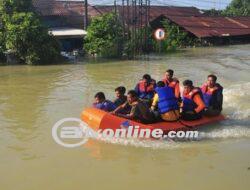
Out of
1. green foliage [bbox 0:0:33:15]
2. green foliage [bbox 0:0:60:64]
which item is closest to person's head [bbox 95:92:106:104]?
green foliage [bbox 0:0:60:64]

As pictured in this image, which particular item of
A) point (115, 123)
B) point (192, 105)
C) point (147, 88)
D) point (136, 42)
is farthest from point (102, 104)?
point (136, 42)

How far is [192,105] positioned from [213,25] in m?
27.8

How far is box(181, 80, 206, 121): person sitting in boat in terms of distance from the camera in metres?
8.77

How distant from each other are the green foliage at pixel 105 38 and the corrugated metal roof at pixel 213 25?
8.97m

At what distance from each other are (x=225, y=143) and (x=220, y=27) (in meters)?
28.5

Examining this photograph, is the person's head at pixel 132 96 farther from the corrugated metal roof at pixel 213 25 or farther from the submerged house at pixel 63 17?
the corrugated metal roof at pixel 213 25

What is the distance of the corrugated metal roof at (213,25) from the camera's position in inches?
1286

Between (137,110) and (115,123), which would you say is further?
(137,110)

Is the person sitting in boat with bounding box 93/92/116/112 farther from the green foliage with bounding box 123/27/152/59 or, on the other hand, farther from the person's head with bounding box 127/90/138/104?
the green foliage with bounding box 123/27/152/59

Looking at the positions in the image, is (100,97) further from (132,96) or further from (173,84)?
(173,84)

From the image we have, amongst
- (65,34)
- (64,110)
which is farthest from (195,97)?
(65,34)

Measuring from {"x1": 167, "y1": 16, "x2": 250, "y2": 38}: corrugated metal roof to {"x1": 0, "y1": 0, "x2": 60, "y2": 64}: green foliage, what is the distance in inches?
509

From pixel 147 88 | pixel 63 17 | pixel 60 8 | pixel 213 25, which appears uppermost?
pixel 60 8

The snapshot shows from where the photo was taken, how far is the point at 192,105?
8797mm
